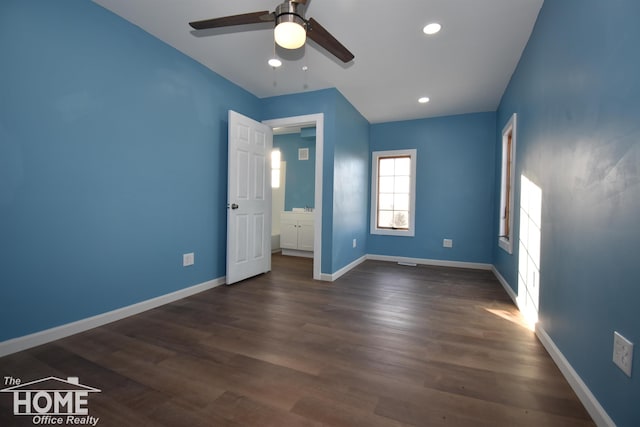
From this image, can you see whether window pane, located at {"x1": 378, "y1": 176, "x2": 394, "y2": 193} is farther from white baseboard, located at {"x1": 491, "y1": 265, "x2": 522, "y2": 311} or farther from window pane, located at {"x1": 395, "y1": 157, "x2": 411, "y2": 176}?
white baseboard, located at {"x1": 491, "y1": 265, "x2": 522, "y2": 311}

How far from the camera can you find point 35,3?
6.34 ft

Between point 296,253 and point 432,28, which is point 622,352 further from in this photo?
point 296,253

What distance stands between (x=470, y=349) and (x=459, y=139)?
3888 mm

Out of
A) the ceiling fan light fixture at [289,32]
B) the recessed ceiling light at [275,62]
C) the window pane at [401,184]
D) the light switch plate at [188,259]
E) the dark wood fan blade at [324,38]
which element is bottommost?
the light switch plate at [188,259]

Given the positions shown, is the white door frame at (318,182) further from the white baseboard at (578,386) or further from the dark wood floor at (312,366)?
the white baseboard at (578,386)

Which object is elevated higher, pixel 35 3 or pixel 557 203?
pixel 35 3

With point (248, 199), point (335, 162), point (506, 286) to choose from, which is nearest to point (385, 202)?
point (335, 162)

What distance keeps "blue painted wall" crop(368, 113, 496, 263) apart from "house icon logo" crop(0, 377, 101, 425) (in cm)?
463

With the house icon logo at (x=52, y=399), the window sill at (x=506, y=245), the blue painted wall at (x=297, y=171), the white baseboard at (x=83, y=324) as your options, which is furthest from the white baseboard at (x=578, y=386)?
the blue painted wall at (x=297, y=171)

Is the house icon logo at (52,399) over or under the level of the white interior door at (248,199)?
under

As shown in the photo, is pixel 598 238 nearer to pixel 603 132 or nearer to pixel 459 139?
pixel 603 132

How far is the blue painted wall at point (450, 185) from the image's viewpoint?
15.6 feet

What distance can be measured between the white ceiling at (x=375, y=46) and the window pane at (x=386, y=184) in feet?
5.19

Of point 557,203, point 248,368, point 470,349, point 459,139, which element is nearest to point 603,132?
point 557,203
